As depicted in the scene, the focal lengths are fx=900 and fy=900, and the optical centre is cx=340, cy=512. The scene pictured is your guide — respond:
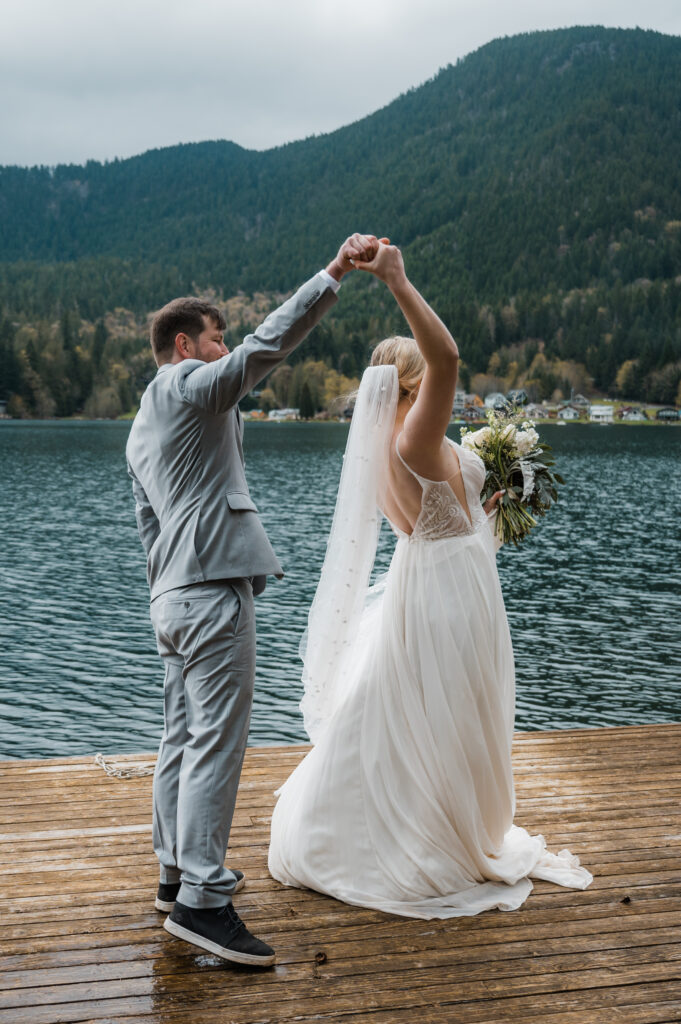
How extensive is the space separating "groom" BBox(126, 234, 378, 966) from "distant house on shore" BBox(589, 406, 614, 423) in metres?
124

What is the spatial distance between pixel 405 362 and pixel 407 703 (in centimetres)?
135

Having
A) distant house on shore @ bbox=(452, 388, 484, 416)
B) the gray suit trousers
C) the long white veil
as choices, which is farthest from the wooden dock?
distant house on shore @ bbox=(452, 388, 484, 416)

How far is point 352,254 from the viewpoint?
291cm

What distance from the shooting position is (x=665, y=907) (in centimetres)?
338

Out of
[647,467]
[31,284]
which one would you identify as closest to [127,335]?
[31,284]

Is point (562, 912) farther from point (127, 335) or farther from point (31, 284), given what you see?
point (31, 284)

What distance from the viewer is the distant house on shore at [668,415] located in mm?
119062

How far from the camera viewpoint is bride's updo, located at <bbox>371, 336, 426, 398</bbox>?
3547 mm

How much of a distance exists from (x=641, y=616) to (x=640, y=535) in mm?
11116

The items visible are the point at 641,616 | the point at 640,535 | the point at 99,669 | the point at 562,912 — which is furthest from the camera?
the point at 640,535

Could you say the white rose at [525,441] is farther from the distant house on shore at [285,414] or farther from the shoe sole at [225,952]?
the distant house on shore at [285,414]

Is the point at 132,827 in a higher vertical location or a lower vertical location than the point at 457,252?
lower

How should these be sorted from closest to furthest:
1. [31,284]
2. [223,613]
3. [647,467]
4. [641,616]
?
[223,613], [641,616], [647,467], [31,284]

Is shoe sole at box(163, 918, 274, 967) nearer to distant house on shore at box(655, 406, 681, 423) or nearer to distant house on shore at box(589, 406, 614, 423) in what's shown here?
distant house on shore at box(589, 406, 614, 423)
